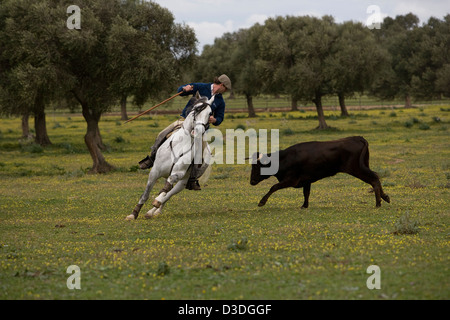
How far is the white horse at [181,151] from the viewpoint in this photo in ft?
44.4

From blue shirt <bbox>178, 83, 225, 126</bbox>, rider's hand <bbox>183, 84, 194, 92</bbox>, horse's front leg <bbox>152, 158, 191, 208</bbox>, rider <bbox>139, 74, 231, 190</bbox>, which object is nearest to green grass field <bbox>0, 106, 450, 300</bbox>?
horse's front leg <bbox>152, 158, 191, 208</bbox>

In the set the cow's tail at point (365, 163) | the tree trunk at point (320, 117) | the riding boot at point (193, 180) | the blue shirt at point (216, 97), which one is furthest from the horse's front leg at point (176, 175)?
the tree trunk at point (320, 117)

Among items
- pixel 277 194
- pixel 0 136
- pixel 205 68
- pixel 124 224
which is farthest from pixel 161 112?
pixel 124 224

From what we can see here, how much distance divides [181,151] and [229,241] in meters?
3.46

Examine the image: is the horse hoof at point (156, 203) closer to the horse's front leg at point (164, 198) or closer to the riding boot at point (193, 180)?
the horse's front leg at point (164, 198)

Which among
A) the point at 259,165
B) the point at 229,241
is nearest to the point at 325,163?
the point at 259,165

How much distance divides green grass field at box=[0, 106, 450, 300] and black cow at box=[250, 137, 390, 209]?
Answer: 728 mm

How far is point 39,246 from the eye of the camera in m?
10.9

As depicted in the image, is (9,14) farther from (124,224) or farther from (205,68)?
(205,68)

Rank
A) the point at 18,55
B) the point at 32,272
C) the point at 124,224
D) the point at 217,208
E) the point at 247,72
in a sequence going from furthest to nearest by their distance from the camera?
the point at 247,72 → the point at 18,55 → the point at 217,208 → the point at 124,224 → the point at 32,272

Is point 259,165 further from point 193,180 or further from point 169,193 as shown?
point 169,193

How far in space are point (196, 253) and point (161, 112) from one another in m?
68.5

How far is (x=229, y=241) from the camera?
10.8 metres

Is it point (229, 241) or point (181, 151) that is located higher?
point (181, 151)
